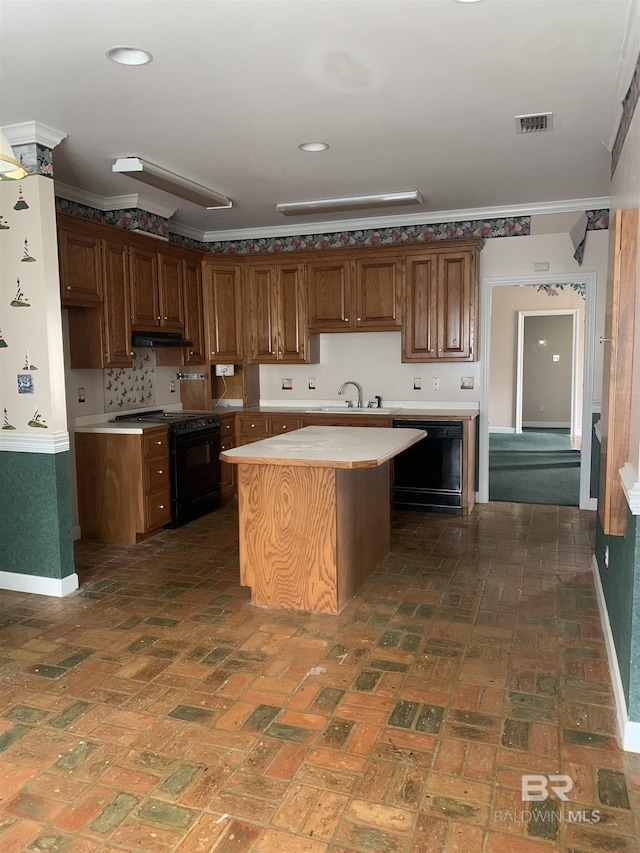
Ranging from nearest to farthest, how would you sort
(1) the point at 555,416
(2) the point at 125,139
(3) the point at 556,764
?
1. (3) the point at 556,764
2. (2) the point at 125,139
3. (1) the point at 555,416

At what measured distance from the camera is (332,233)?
638 cm

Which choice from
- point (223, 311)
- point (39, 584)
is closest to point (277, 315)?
point (223, 311)

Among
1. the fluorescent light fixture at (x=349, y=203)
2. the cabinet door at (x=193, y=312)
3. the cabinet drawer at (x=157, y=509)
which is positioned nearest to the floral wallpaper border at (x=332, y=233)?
the cabinet door at (x=193, y=312)

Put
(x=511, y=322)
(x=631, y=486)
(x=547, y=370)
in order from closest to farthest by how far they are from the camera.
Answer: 1. (x=631, y=486)
2. (x=511, y=322)
3. (x=547, y=370)

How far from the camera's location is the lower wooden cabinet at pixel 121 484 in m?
4.95

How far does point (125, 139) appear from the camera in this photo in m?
3.87

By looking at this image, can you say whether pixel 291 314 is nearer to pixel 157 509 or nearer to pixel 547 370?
pixel 157 509

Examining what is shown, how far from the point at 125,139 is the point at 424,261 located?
2874 mm

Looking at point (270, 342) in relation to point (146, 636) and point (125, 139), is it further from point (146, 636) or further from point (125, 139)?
point (146, 636)

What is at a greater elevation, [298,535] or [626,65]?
[626,65]

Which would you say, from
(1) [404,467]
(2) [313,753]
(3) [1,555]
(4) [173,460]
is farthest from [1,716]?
(1) [404,467]

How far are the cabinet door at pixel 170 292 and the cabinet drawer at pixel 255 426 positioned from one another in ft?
3.52

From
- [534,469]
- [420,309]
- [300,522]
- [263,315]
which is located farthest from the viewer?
[534,469]

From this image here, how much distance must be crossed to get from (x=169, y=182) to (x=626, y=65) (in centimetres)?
290
